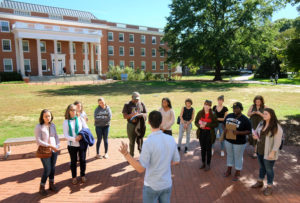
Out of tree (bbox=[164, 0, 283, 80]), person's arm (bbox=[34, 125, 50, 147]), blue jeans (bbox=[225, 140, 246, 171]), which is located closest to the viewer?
person's arm (bbox=[34, 125, 50, 147])

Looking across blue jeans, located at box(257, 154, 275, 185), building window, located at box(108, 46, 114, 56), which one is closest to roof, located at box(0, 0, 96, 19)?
building window, located at box(108, 46, 114, 56)

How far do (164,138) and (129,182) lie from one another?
291 cm

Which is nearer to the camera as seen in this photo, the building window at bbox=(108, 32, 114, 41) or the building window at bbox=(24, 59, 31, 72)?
the building window at bbox=(24, 59, 31, 72)

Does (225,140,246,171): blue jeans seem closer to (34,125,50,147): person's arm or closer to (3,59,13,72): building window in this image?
(34,125,50,147): person's arm

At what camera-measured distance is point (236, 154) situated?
17.3ft

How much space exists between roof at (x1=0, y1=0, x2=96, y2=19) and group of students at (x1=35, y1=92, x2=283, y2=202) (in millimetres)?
41182

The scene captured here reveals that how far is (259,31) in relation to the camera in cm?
3341

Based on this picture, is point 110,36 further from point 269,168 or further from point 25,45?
point 269,168

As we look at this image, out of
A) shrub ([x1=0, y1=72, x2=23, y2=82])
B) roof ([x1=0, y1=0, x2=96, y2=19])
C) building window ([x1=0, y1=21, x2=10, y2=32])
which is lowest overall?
shrub ([x1=0, y1=72, x2=23, y2=82])

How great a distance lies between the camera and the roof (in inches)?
1540

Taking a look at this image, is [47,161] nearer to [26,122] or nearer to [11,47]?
[26,122]

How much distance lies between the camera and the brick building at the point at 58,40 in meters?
36.3

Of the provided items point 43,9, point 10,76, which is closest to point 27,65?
point 10,76

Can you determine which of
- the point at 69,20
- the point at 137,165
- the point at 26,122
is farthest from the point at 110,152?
the point at 69,20
